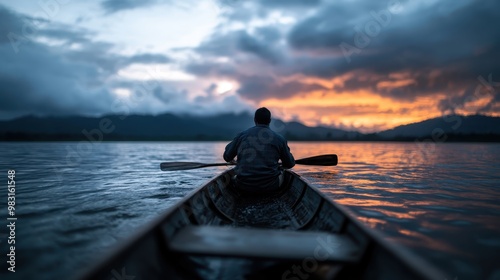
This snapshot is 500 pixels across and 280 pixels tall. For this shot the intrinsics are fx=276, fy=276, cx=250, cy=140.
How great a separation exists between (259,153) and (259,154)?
1.0 inches

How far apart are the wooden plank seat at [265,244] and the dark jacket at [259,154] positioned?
323 cm

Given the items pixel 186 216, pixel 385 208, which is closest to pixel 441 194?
pixel 385 208

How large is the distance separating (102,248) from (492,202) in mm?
11394

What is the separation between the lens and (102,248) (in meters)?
5.41

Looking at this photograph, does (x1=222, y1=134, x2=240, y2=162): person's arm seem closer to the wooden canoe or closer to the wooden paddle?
the wooden canoe

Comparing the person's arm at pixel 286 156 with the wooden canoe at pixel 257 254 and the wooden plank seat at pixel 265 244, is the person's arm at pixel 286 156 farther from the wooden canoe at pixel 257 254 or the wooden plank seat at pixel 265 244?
the wooden plank seat at pixel 265 244

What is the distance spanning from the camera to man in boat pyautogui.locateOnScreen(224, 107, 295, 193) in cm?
648

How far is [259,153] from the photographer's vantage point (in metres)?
6.52

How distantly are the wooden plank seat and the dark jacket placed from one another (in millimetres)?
3233

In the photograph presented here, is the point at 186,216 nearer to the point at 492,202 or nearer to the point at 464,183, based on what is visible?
the point at 492,202

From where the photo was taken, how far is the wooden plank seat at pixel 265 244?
272 cm

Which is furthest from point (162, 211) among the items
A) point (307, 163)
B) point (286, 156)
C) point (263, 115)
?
point (307, 163)

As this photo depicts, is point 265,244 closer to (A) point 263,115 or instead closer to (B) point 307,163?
(A) point 263,115

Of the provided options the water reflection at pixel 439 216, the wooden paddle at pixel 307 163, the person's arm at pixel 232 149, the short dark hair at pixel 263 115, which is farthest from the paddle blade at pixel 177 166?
the water reflection at pixel 439 216
